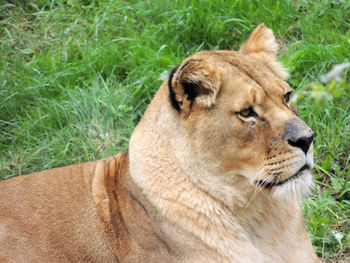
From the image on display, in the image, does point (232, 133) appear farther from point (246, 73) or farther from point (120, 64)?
point (120, 64)

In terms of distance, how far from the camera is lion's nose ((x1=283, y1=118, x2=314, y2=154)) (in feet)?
8.27

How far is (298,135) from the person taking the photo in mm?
2520

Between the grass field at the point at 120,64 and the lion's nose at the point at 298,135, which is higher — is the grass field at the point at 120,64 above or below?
below

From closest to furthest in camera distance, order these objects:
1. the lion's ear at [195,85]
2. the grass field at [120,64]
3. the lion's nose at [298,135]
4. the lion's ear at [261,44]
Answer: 1. the lion's nose at [298,135]
2. the lion's ear at [195,85]
3. the lion's ear at [261,44]
4. the grass field at [120,64]

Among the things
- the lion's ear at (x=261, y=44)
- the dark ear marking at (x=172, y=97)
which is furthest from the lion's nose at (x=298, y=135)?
the lion's ear at (x=261, y=44)

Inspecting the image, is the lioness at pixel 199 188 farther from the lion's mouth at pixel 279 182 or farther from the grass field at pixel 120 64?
the grass field at pixel 120 64

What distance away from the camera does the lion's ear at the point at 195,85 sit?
2.62 m

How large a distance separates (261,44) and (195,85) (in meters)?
0.65

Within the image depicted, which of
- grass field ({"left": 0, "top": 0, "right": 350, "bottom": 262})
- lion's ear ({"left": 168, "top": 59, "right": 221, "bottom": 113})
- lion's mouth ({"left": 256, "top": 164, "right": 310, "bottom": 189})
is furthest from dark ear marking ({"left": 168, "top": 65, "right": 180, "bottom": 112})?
grass field ({"left": 0, "top": 0, "right": 350, "bottom": 262})

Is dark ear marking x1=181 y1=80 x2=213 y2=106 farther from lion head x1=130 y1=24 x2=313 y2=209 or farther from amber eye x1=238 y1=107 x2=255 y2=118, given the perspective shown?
amber eye x1=238 y1=107 x2=255 y2=118

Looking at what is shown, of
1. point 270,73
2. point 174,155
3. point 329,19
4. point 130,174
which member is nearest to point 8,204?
point 130,174

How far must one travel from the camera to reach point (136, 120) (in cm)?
480

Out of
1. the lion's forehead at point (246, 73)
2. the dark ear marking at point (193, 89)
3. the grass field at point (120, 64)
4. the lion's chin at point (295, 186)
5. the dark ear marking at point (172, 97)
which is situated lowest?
the grass field at point (120, 64)

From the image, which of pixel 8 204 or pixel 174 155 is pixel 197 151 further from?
pixel 8 204
